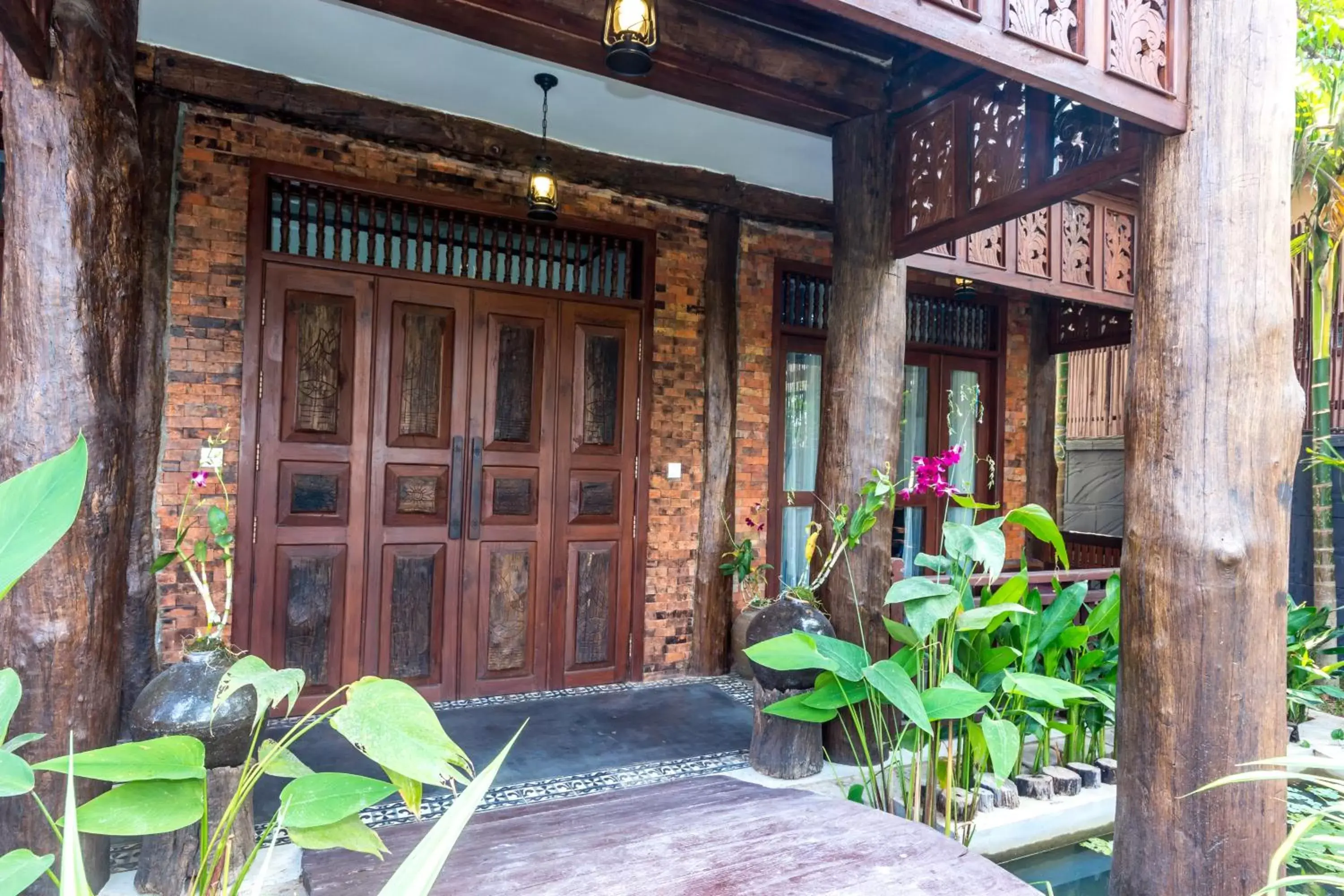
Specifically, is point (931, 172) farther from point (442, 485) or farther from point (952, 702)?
point (442, 485)

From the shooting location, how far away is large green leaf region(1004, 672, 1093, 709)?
220 centimetres

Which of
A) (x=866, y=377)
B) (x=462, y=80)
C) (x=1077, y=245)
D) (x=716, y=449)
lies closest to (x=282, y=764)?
(x=866, y=377)

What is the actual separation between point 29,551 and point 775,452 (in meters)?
4.40

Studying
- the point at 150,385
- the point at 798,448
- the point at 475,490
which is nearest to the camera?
the point at 150,385

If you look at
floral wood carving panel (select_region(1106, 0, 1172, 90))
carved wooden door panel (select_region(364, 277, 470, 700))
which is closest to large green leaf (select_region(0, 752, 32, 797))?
floral wood carving panel (select_region(1106, 0, 1172, 90))

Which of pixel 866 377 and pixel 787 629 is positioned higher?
pixel 866 377

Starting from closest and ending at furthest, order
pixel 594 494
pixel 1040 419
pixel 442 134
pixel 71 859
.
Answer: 1. pixel 71 859
2. pixel 442 134
3. pixel 594 494
4. pixel 1040 419

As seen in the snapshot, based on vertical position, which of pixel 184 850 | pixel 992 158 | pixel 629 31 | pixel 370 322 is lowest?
pixel 184 850

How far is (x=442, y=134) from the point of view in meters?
3.87

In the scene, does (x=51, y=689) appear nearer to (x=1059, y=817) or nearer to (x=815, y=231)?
(x=1059, y=817)

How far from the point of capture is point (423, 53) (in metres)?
3.35

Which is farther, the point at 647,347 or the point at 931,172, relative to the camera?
the point at 647,347

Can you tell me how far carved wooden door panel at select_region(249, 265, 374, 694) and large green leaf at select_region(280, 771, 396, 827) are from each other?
301 centimetres

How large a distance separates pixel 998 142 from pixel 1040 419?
11.9 feet
